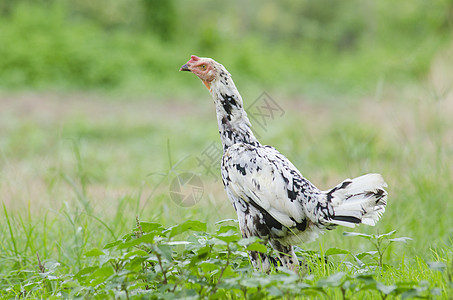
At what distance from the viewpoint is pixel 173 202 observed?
180 inches

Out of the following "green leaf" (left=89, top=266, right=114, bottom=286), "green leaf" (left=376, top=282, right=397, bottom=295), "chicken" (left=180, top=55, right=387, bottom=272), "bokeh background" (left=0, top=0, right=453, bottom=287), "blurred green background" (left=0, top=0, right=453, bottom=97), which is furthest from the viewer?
"blurred green background" (left=0, top=0, right=453, bottom=97)

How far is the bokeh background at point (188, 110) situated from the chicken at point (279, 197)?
0.72 meters

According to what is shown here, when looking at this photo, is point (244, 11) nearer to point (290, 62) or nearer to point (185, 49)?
point (290, 62)

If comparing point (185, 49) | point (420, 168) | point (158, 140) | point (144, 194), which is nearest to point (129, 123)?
point (158, 140)

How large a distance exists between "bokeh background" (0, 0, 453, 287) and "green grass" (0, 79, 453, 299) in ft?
0.11

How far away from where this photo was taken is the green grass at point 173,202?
89.4 inches

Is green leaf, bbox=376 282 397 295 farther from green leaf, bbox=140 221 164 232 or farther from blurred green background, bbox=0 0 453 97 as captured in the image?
blurred green background, bbox=0 0 453 97

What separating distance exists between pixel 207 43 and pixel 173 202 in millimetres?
18075

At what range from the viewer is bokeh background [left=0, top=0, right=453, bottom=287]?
13.5ft

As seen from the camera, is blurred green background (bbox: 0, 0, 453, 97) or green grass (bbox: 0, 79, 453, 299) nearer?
Answer: green grass (bbox: 0, 79, 453, 299)

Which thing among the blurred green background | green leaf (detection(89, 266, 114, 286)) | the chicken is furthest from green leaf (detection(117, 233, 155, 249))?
the blurred green background

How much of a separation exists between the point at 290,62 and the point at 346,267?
22.6 m

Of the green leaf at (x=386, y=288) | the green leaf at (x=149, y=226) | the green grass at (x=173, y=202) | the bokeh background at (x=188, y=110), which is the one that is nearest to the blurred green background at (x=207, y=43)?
the bokeh background at (x=188, y=110)

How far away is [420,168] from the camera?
5070 mm
